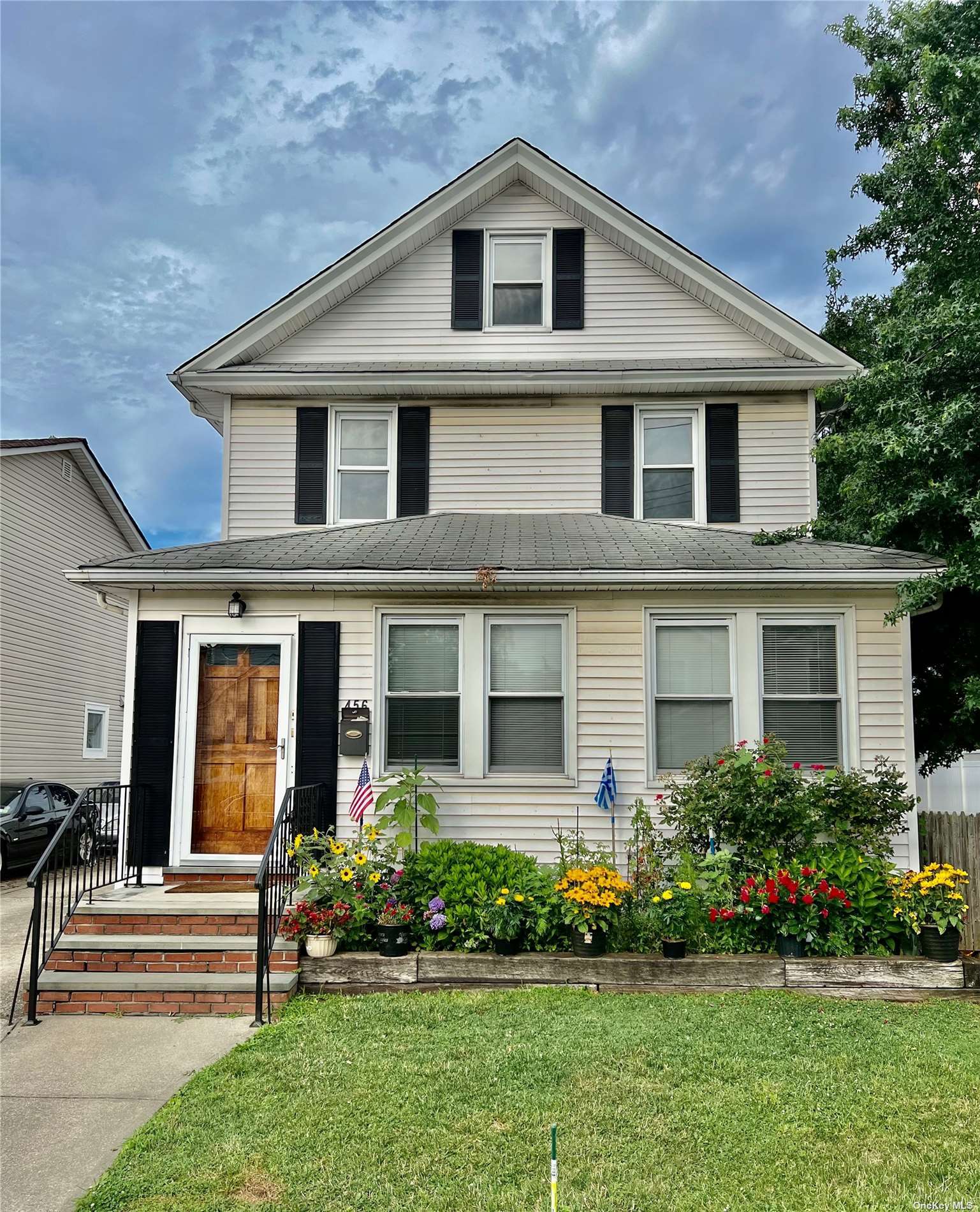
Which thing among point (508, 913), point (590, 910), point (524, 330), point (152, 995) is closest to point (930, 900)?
point (590, 910)

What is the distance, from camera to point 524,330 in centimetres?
1087

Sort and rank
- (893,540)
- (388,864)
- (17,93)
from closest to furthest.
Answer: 1. (388,864)
2. (893,540)
3. (17,93)

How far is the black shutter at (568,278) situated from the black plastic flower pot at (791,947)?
7.13 meters

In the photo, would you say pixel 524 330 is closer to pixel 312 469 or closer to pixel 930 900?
pixel 312 469

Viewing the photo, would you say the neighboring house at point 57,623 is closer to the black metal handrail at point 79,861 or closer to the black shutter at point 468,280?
the black metal handrail at point 79,861

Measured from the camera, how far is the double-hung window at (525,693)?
8.79m

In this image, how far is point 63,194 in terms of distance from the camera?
38562 millimetres

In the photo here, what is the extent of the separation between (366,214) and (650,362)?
45483mm

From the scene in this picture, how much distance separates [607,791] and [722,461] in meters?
4.27

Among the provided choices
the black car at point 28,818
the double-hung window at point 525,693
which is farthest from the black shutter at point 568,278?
the black car at point 28,818

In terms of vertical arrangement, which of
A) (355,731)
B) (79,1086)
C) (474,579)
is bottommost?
(79,1086)

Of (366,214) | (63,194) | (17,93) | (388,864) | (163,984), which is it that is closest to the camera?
(163,984)

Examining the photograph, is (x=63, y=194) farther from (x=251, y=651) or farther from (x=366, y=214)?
(x=251, y=651)

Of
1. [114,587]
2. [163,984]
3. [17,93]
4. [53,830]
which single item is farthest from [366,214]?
[163,984]
